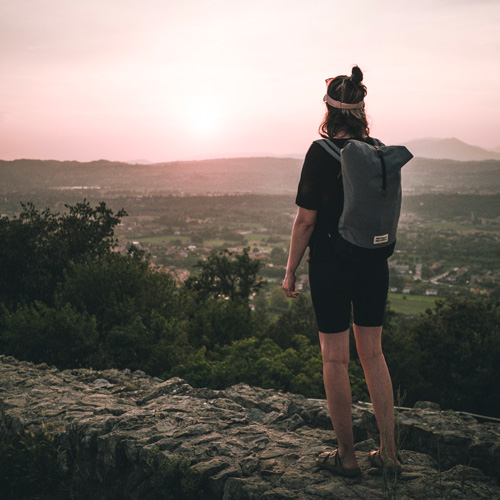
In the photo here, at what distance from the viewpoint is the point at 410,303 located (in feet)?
146

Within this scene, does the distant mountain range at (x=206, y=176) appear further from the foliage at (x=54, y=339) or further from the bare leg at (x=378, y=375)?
the bare leg at (x=378, y=375)

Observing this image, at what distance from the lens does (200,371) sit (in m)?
8.24

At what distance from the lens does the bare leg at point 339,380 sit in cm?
244

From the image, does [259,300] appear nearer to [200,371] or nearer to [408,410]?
[200,371]

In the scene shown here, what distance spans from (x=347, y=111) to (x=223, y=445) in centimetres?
217

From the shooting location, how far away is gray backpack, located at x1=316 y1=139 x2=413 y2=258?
2.23 metres

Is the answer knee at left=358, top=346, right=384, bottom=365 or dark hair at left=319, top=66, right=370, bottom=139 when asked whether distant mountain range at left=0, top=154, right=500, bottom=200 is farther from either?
knee at left=358, top=346, right=384, bottom=365

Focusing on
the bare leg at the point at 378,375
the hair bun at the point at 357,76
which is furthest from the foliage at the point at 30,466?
the hair bun at the point at 357,76

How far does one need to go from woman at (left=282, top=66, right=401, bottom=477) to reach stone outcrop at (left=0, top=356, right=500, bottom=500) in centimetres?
29

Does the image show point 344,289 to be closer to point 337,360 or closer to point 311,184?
point 337,360

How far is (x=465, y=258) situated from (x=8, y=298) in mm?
64341

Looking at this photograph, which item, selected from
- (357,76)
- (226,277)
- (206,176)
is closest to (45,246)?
(226,277)

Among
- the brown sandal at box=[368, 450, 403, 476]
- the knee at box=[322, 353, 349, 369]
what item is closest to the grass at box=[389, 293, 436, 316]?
the brown sandal at box=[368, 450, 403, 476]

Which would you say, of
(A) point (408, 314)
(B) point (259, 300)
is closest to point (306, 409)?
(A) point (408, 314)
